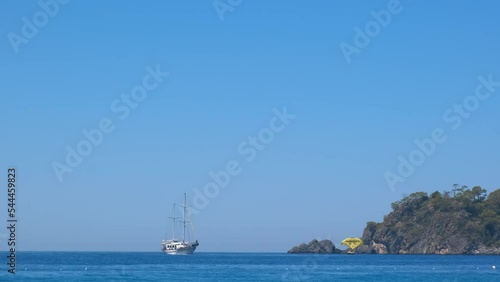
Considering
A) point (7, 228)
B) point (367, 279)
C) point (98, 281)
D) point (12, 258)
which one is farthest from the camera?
point (367, 279)

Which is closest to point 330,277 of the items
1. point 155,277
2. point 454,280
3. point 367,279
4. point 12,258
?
point 367,279

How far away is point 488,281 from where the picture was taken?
100125 millimetres

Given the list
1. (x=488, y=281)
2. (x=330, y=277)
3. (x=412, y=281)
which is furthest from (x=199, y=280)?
(x=488, y=281)

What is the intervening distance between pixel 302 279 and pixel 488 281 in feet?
74.4

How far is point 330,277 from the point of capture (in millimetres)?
107938

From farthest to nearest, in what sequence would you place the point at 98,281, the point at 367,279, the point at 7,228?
1. the point at 367,279
2. the point at 98,281
3. the point at 7,228

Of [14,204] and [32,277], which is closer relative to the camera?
[14,204]

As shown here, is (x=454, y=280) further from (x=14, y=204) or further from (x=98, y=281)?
(x=14, y=204)

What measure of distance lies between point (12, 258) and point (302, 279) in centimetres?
5123

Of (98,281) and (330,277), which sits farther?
(330,277)

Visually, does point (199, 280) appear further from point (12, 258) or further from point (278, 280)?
point (12, 258)

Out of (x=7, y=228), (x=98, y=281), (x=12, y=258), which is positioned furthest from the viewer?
(x=98, y=281)

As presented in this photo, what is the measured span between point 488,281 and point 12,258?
207 feet

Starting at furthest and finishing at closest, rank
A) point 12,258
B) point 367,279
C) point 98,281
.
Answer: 1. point 367,279
2. point 98,281
3. point 12,258
